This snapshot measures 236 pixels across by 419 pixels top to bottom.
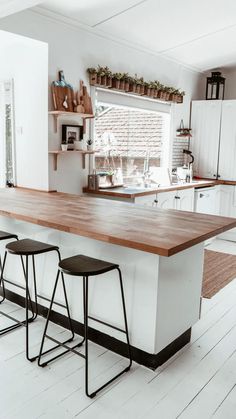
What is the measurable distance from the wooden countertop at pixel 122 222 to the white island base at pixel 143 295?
180mm

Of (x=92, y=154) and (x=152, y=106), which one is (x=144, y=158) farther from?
(x=92, y=154)

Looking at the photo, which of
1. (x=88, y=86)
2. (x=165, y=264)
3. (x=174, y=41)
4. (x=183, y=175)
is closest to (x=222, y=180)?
(x=183, y=175)

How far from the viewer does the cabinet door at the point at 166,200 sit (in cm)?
454

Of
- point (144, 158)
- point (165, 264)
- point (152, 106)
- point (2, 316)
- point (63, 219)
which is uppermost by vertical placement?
point (152, 106)

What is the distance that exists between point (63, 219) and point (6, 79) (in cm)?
250

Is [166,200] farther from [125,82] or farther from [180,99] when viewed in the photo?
[180,99]

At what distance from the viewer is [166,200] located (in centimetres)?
468

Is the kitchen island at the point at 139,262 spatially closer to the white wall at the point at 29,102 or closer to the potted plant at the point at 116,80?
the white wall at the point at 29,102

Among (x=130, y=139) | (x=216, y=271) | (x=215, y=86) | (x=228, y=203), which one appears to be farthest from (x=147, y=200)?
(x=215, y=86)

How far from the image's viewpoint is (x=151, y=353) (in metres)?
2.27

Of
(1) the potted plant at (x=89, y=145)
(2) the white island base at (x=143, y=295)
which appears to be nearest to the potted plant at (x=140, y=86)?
(1) the potted plant at (x=89, y=145)

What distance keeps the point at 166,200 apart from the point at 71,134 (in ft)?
4.99

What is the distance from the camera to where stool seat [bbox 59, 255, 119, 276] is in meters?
2.01

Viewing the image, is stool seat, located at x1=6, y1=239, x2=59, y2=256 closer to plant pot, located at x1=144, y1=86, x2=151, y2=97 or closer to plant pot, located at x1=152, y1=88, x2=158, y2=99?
plant pot, located at x1=144, y1=86, x2=151, y2=97
